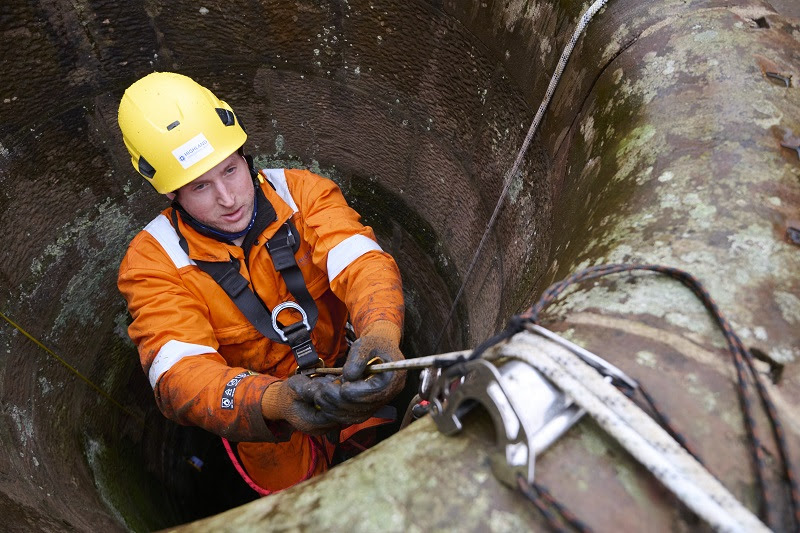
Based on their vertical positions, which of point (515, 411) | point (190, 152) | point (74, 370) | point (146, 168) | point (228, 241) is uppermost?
point (515, 411)

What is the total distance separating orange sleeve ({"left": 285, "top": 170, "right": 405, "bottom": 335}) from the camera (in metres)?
2.26

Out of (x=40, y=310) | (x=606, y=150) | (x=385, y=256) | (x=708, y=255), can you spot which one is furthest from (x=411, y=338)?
(x=708, y=255)

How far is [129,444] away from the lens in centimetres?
369

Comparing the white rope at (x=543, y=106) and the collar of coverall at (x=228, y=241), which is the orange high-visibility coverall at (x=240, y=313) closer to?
the collar of coverall at (x=228, y=241)

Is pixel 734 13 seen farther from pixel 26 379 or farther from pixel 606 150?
pixel 26 379

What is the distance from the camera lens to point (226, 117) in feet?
7.91

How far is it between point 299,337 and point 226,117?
107cm

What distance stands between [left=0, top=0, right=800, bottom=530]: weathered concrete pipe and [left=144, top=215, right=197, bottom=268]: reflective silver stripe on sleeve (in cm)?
103

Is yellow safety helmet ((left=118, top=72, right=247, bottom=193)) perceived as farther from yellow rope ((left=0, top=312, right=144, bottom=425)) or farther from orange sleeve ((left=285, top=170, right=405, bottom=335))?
yellow rope ((left=0, top=312, right=144, bottom=425))

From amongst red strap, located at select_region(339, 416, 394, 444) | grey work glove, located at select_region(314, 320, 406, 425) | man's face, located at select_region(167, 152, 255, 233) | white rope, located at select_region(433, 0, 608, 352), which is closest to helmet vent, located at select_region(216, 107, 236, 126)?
man's face, located at select_region(167, 152, 255, 233)

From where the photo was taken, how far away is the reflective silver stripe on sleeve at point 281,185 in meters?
2.63

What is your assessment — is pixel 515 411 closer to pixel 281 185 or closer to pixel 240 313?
pixel 240 313

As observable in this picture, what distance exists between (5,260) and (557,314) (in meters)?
3.05

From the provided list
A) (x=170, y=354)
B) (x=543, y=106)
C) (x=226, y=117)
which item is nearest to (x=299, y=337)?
(x=170, y=354)
